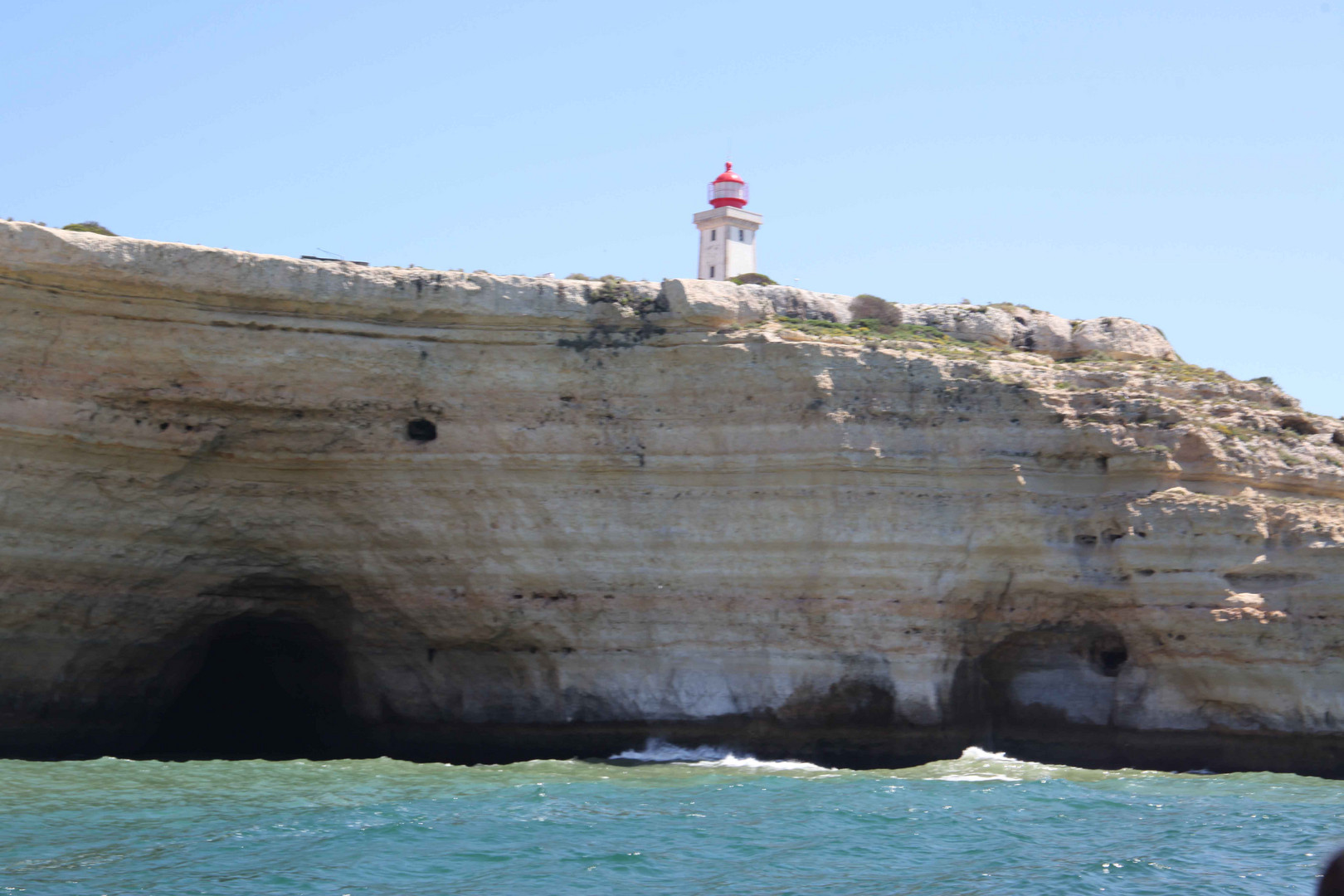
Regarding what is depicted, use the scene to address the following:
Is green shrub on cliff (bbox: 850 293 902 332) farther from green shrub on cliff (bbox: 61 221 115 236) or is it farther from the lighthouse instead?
the lighthouse

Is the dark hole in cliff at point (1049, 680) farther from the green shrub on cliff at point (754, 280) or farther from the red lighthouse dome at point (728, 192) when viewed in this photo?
the red lighthouse dome at point (728, 192)

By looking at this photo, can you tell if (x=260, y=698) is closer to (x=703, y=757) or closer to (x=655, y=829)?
(x=703, y=757)

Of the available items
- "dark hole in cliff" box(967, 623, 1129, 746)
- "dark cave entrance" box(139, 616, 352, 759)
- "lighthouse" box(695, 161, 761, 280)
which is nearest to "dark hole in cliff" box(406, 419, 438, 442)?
"dark cave entrance" box(139, 616, 352, 759)

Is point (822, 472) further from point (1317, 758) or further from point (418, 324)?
point (1317, 758)

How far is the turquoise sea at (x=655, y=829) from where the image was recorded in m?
9.55

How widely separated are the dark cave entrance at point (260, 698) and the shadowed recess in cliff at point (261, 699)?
0.01 m

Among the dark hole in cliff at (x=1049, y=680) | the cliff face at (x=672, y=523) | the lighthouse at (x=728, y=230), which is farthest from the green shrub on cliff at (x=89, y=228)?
the lighthouse at (x=728, y=230)

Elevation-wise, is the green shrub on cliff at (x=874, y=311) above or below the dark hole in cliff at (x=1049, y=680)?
above

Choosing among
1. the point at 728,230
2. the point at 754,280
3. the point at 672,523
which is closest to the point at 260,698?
the point at 672,523

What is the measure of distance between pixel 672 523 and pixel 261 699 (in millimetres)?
7094

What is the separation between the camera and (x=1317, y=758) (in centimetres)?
1466

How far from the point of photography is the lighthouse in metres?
39.8

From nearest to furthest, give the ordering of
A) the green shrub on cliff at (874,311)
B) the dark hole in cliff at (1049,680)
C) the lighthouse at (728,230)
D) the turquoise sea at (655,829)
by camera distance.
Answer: the turquoise sea at (655,829) → the dark hole in cliff at (1049,680) → the green shrub on cliff at (874,311) → the lighthouse at (728,230)

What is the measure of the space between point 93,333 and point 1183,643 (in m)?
12.0
